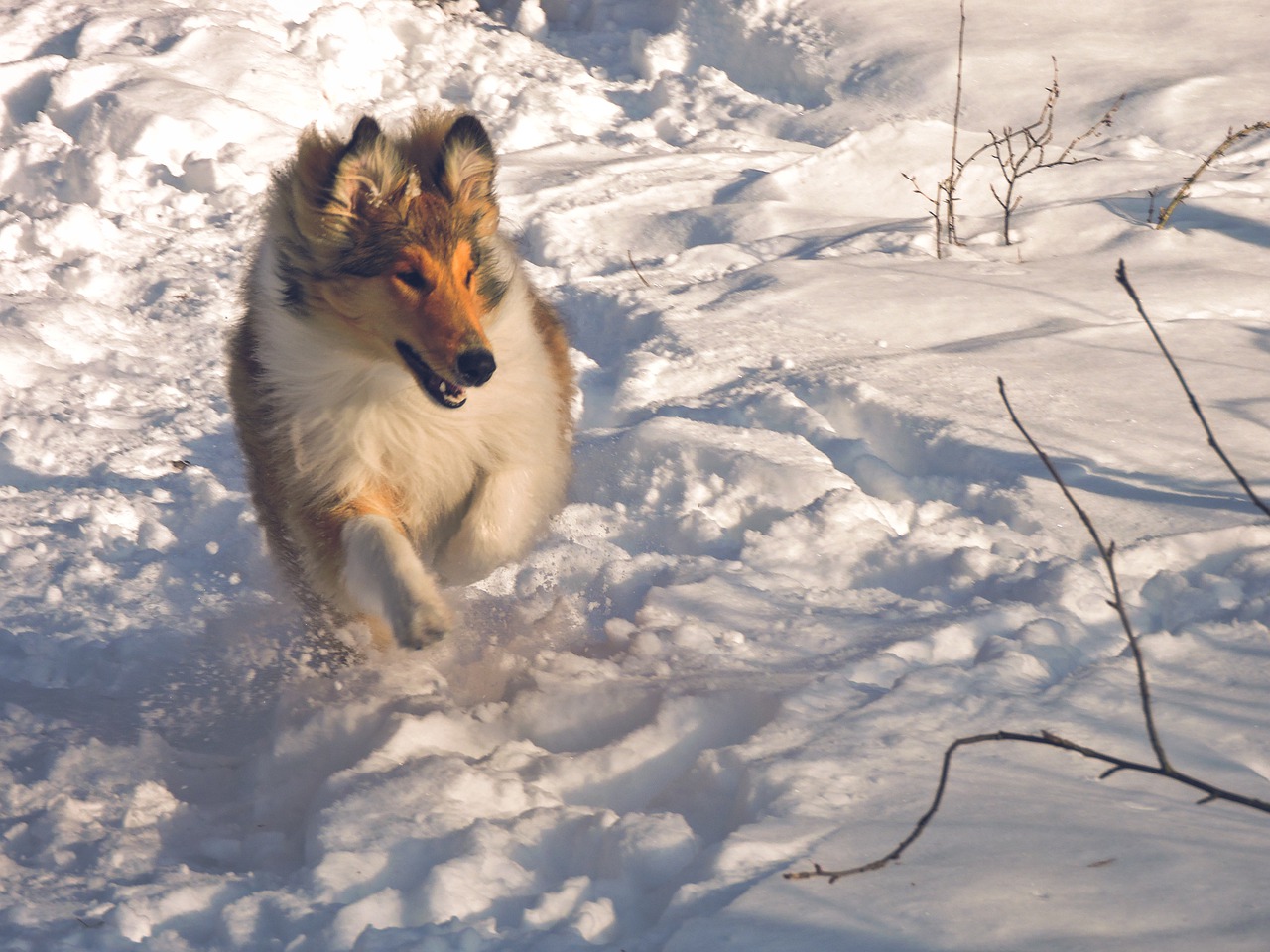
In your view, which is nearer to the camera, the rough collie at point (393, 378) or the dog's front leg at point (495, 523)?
the rough collie at point (393, 378)

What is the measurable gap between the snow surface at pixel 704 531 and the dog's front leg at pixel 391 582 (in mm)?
320

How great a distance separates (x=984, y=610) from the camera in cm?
323

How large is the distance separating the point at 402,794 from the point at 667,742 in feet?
2.15

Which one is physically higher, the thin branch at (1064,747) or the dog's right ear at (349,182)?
the dog's right ear at (349,182)

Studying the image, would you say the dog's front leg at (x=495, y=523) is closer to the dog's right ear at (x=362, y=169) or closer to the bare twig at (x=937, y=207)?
the dog's right ear at (x=362, y=169)

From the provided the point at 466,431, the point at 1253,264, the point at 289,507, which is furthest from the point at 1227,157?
the point at 289,507

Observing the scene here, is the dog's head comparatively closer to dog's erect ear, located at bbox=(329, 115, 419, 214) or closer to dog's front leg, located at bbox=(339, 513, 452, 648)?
dog's erect ear, located at bbox=(329, 115, 419, 214)

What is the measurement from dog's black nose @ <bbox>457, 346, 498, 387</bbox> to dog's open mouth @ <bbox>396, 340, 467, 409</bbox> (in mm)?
70

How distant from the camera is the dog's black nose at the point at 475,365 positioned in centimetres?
293

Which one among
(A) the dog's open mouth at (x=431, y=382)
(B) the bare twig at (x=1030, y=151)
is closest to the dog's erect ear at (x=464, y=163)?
(A) the dog's open mouth at (x=431, y=382)

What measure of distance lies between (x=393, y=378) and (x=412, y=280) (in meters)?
0.35

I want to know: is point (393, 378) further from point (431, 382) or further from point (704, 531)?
point (704, 531)

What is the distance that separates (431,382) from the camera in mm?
3031

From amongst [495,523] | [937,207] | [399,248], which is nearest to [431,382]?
[399,248]
